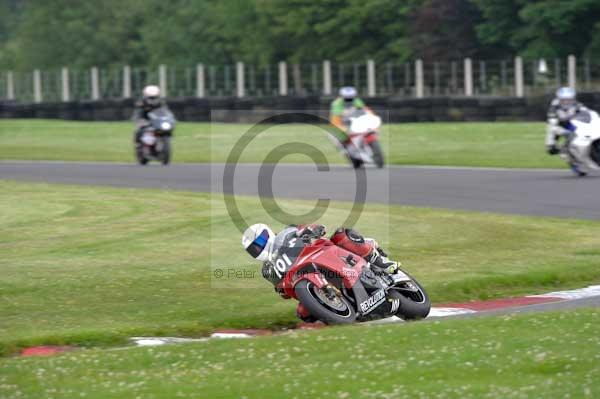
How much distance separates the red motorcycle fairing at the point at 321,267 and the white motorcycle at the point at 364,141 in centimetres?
1328

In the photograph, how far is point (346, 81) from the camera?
40.2 meters

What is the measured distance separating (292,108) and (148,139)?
1146 centimetres

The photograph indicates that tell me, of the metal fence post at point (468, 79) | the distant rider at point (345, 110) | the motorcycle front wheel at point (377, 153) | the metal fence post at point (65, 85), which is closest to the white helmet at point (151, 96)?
the distant rider at point (345, 110)

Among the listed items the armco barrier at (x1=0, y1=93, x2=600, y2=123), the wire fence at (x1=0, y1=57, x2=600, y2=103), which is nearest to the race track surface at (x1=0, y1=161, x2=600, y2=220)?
the armco barrier at (x1=0, y1=93, x2=600, y2=123)

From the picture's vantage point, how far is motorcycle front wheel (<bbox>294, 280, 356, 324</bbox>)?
29.9 feet

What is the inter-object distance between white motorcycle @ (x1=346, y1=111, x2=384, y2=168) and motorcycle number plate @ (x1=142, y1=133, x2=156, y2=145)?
4.47 m

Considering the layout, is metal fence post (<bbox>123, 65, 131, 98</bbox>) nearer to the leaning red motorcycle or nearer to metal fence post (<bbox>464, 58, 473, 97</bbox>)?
metal fence post (<bbox>464, 58, 473, 97</bbox>)

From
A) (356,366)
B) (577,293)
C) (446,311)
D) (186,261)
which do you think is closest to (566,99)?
(186,261)

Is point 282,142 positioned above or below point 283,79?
below

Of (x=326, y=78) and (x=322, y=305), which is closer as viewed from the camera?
(x=322, y=305)

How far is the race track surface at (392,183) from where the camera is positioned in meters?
17.4

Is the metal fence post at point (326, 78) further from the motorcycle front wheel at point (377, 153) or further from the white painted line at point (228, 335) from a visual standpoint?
the white painted line at point (228, 335)

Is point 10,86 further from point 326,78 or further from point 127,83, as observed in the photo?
point 326,78

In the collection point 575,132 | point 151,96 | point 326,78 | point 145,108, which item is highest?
point 326,78
